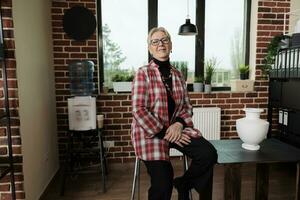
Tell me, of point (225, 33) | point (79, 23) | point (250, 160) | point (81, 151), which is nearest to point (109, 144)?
point (81, 151)

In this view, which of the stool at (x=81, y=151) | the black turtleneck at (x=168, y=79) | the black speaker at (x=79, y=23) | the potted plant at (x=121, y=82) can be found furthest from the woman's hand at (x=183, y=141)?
the black speaker at (x=79, y=23)

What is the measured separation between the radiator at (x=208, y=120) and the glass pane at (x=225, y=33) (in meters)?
0.49

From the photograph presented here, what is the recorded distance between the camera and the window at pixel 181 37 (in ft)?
10.7

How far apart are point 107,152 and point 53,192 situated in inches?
32.0

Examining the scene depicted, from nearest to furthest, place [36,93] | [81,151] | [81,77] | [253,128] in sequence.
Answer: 1. [253,128]
2. [36,93]
3. [81,151]
4. [81,77]

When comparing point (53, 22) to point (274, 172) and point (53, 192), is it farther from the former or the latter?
point (274, 172)

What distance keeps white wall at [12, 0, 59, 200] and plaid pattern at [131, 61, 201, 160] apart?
2.84 ft

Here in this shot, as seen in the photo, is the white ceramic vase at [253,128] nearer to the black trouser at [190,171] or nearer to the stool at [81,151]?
the black trouser at [190,171]

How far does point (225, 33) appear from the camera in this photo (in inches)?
137

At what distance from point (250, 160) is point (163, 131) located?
0.63 metres

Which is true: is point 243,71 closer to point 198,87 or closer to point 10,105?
point 198,87

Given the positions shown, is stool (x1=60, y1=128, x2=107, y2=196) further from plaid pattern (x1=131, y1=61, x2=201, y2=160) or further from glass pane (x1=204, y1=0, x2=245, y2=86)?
glass pane (x1=204, y1=0, x2=245, y2=86)

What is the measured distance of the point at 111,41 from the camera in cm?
329

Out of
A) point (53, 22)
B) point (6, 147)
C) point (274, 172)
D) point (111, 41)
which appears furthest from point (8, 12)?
point (274, 172)
